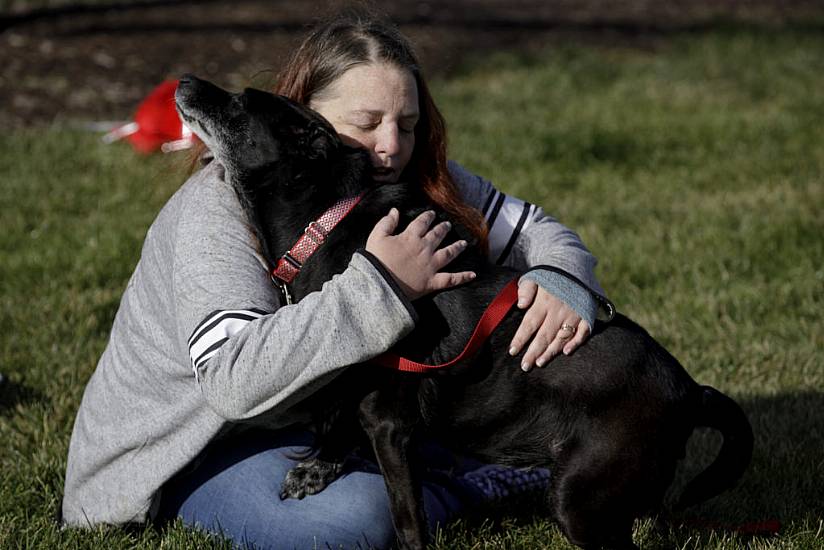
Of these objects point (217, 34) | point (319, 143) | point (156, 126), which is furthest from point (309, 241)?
point (217, 34)

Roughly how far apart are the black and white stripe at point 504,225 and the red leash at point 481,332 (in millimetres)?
727

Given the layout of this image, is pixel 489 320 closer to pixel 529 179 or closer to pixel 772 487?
pixel 772 487

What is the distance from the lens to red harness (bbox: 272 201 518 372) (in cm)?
289

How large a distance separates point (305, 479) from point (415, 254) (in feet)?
3.04

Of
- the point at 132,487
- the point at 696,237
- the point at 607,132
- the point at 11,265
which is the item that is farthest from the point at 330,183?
the point at 607,132

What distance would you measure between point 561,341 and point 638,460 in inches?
15.1

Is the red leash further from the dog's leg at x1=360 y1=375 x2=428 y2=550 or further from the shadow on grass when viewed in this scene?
the shadow on grass

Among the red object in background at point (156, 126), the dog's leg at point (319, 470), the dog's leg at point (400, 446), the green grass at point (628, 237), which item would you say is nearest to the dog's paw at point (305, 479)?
the dog's leg at point (319, 470)

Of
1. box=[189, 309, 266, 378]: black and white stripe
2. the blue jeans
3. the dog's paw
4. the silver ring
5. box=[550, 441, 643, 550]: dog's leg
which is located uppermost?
the silver ring

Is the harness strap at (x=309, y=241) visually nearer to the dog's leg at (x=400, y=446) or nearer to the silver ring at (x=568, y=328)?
the dog's leg at (x=400, y=446)

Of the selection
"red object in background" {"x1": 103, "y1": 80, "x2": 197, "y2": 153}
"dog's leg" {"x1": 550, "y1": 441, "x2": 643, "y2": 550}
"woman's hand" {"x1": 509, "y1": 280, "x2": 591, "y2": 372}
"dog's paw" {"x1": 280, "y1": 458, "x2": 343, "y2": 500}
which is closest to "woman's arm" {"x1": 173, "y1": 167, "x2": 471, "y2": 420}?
"woman's hand" {"x1": 509, "y1": 280, "x2": 591, "y2": 372}

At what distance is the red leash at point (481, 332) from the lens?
9.41 feet

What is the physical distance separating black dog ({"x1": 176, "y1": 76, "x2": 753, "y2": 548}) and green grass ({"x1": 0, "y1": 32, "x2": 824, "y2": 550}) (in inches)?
19.1

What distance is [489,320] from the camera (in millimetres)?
2947
